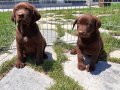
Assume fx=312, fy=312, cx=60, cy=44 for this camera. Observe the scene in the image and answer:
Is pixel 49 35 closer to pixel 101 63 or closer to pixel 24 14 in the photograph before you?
pixel 101 63

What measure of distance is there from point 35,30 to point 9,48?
4.90 ft

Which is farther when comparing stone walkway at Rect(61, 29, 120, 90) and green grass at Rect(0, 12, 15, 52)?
green grass at Rect(0, 12, 15, 52)

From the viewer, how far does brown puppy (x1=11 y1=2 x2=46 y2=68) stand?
512 cm

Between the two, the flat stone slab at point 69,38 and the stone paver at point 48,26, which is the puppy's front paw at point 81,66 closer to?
the flat stone slab at point 69,38

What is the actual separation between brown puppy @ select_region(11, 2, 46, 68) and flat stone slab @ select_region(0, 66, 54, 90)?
0.22 m

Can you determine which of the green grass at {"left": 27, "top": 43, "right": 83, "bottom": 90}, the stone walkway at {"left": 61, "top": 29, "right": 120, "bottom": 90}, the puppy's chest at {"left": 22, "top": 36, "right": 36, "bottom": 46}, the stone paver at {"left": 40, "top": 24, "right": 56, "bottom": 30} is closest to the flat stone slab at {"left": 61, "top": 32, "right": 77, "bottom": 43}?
the stone paver at {"left": 40, "top": 24, "right": 56, "bottom": 30}

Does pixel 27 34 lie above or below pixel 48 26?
above

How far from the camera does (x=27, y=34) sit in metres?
5.45

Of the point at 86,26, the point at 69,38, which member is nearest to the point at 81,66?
the point at 86,26

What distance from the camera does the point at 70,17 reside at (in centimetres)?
980

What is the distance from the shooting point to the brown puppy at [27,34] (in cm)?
512

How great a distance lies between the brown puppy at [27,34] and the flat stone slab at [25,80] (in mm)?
225

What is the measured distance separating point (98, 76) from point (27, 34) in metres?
1.43

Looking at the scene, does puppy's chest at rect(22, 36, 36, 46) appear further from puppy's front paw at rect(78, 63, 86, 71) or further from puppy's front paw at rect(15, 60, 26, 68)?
puppy's front paw at rect(78, 63, 86, 71)
